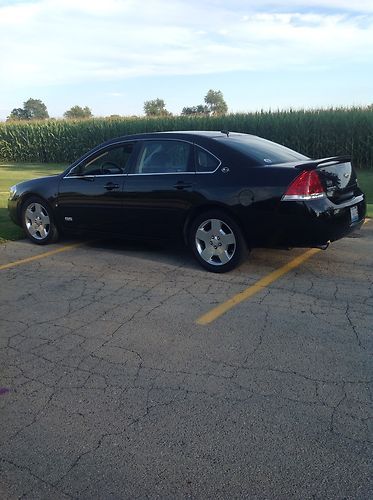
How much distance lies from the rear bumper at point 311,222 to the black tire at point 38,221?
3.60 metres

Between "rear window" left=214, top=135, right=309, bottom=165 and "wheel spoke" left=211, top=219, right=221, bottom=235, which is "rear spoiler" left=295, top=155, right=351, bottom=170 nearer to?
"rear window" left=214, top=135, right=309, bottom=165

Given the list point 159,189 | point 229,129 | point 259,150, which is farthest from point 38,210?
point 229,129

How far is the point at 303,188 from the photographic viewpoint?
5199mm

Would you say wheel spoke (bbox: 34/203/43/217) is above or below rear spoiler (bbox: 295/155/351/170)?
below

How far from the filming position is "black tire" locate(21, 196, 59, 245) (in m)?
7.39

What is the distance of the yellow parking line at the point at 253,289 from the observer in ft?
14.7

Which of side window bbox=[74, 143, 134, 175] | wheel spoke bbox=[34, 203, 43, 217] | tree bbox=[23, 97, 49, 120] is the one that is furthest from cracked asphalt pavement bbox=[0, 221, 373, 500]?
tree bbox=[23, 97, 49, 120]

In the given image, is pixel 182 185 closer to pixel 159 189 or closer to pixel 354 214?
pixel 159 189

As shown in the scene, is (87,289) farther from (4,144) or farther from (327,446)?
(4,144)

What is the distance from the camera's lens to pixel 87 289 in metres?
5.41

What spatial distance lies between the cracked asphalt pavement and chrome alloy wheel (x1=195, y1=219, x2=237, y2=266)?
277 millimetres

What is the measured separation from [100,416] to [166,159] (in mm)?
3797

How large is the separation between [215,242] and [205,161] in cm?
94

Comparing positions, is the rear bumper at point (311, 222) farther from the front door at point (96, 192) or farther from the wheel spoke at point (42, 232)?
the wheel spoke at point (42, 232)
